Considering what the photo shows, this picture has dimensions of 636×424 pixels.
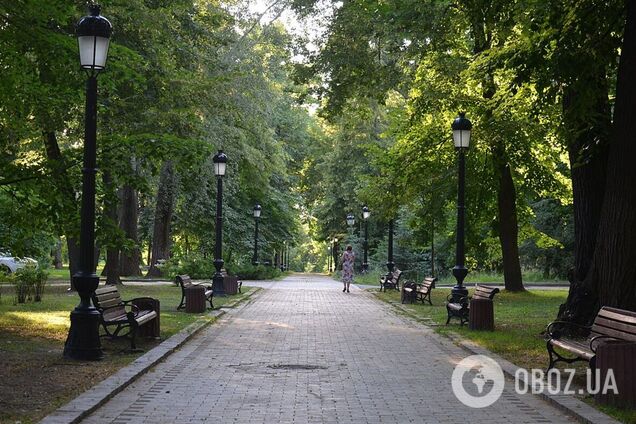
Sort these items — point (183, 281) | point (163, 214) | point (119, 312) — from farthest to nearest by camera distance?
point (163, 214), point (183, 281), point (119, 312)

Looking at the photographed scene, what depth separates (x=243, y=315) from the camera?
67.7ft

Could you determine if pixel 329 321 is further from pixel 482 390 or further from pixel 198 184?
pixel 198 184

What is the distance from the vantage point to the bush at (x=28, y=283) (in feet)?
70.0

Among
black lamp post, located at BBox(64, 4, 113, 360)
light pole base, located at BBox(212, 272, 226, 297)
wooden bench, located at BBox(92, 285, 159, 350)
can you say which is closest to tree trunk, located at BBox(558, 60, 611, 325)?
wooden bench, located at BBox(92, 285, 159, 350)

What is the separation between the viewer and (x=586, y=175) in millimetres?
15000

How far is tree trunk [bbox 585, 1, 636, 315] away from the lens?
12375mm

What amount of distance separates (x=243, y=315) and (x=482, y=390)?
37.8 feet

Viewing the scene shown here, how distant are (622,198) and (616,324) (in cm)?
366

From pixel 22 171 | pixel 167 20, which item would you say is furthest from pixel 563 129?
pixel 167 20

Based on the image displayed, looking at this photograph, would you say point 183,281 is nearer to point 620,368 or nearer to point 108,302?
point 108,302

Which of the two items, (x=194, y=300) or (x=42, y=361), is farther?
(x=194, y=300)

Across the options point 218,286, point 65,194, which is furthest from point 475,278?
point 65,194

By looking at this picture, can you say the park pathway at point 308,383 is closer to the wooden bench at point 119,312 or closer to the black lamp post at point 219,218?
the wooden bench at point 119,312

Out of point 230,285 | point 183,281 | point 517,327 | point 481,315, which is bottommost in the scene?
point 517,327
